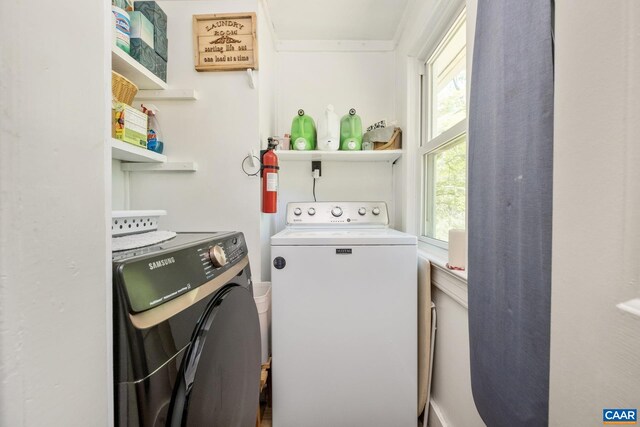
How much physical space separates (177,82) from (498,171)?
69.5 inches

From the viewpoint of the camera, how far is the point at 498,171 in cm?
66

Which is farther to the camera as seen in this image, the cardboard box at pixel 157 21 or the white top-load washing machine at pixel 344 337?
the cardboard box at pixel 157 21

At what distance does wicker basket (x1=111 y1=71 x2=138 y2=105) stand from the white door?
111 centimetres

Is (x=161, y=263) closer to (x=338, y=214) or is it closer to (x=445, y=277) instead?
(x=445, y=277)

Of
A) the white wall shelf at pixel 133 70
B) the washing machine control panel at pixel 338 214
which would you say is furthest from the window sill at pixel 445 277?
the white wall shelf at pixel 133 70

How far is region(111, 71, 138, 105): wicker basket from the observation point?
109 cm

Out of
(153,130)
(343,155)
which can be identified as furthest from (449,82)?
(153,130)

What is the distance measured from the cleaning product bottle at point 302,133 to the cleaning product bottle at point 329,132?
0.09 m

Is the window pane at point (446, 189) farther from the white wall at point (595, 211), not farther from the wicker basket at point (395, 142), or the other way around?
the white wall at point (595, 211)

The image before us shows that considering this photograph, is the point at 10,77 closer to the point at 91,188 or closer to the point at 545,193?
the point at 91,188

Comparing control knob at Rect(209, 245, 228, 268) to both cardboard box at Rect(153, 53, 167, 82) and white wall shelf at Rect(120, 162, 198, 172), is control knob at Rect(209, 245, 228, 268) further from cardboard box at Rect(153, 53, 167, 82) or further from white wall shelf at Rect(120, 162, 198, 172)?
cardboard box at Rect(153, 53, 167, 82)

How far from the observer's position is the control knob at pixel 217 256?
72cm

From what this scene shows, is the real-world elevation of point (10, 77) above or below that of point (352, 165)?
below

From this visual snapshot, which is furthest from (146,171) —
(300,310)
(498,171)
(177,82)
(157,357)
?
(498,171)
